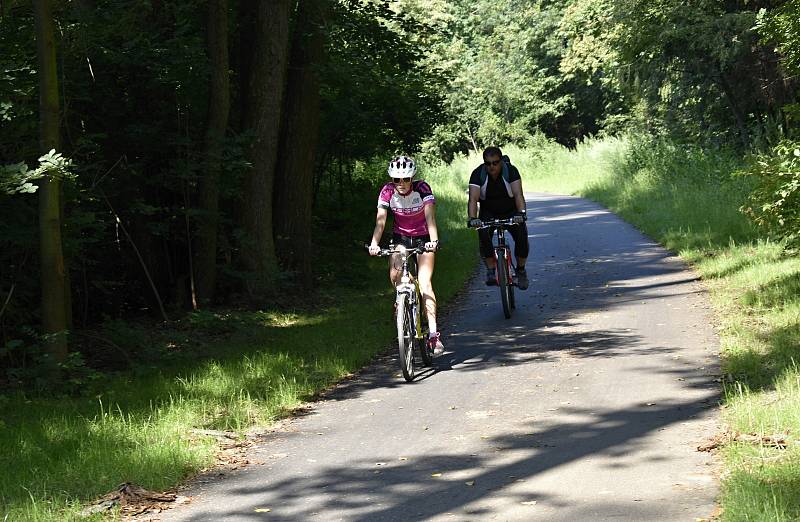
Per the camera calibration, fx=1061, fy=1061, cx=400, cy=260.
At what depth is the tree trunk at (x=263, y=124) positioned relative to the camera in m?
15.1

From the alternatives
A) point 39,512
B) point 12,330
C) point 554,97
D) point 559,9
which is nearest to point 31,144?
point 12,330

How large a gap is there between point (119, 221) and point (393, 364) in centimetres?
414

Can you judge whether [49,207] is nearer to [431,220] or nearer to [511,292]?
[431,220]

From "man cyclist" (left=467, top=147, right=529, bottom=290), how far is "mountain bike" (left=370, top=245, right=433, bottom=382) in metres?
2.61

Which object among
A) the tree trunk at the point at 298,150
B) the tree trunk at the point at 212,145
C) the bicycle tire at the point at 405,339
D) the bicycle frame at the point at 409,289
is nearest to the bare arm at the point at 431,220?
the bicycle frame at the point at 409,289

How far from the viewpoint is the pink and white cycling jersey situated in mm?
10672

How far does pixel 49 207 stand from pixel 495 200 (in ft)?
19.3

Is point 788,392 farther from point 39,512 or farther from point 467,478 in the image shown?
point 39,512

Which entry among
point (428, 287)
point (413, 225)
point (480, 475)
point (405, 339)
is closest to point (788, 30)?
point (413, 225)

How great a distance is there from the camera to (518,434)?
7.58 meters

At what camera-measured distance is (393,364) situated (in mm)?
11125

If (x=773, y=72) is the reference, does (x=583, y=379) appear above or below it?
below

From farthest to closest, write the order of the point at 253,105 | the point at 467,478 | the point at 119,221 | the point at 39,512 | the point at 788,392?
the point at 253,105 < the point at 119,221 < the point at 788,392 < the point at 467,478 < the point at 39,512

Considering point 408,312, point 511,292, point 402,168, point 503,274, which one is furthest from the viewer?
point 511,292
